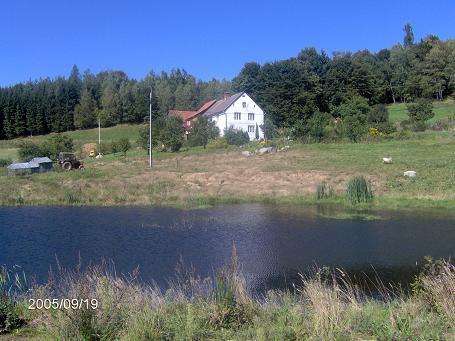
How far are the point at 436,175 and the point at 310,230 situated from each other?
1320 cm

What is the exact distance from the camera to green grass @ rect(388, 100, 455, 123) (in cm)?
6412

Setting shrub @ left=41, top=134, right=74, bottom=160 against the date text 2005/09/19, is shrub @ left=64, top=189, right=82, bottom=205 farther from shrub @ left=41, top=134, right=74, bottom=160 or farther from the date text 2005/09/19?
shrub @ left=41, top=134, right=74, bottom=160

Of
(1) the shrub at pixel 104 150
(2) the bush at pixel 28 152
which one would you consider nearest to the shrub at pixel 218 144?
(1) the shrub at pixel 104 150

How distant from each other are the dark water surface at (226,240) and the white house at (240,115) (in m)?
41.6

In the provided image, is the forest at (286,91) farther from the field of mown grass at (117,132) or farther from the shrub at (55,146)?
the shrub at (55,146)

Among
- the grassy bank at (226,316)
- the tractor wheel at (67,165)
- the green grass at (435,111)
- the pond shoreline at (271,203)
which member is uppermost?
the green grass at (435,111)

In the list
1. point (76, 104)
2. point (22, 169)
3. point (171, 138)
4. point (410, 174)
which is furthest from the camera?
point (76, 104)

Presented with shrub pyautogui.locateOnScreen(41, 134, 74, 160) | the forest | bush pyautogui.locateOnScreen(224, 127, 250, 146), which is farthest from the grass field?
the forest

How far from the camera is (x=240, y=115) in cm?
6425

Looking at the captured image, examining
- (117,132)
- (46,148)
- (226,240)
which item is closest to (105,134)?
(117,132)

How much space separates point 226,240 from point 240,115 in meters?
49.3

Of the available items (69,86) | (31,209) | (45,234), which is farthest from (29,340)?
(69,86)

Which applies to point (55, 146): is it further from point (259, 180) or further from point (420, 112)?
point (420, 112)

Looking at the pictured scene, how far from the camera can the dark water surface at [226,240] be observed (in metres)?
12.4
